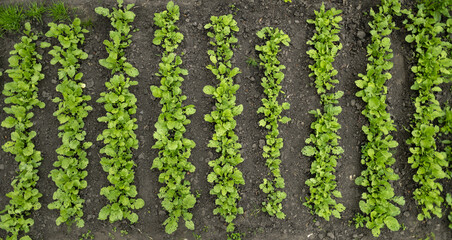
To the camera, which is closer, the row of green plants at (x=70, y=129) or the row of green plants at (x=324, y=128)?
the row of green plants at (x=70, y=129)

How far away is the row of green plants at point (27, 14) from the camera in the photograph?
4.02 metres

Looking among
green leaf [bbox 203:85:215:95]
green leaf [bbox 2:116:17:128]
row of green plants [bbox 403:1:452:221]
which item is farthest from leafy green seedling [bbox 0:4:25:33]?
row of green plants [bbox 403:1:452:221]

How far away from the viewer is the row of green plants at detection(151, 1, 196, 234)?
3854 millimetres

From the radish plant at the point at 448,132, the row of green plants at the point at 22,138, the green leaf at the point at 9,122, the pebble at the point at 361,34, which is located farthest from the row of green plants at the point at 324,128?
the green leaf at the point at 9,122

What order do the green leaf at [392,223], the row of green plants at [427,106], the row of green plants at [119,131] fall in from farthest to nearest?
the row of green plants at [427,106] < the green leaf at [392,223] < the row of green plants at [119,131]

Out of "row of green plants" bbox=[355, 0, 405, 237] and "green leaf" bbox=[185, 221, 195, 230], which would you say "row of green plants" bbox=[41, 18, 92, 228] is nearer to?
"green leaf" bbox=[185, 221, 195, 230]

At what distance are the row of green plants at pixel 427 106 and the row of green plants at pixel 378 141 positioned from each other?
0.29 meters

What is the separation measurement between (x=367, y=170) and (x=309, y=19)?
6.75ft

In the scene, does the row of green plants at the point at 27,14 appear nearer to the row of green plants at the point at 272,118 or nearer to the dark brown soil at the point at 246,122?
the dark brown soil at the point at 246,122

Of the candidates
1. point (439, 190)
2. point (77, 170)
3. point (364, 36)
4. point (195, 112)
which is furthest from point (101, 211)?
point (439, 190)

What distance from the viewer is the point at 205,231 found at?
4039mm

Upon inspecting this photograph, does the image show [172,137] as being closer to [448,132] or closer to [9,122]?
[9,122]

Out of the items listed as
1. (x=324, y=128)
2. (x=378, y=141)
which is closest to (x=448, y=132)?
(x=378, y=141)

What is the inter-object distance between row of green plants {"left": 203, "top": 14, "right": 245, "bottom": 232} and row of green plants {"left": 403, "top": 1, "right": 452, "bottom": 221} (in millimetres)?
2233
